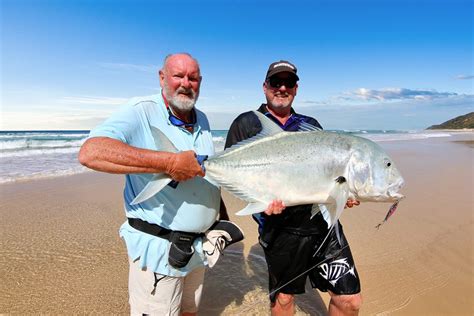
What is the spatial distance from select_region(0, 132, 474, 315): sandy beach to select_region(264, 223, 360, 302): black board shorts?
29.7 inches

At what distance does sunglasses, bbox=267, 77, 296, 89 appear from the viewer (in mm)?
3471

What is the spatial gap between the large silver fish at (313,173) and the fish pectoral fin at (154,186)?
55cm

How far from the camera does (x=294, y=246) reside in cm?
328

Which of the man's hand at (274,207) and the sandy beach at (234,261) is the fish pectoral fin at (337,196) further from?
the sandy beach at (234,261)

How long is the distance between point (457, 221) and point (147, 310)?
6200 millimetres

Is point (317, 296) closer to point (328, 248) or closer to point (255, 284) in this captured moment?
point (255, 284)

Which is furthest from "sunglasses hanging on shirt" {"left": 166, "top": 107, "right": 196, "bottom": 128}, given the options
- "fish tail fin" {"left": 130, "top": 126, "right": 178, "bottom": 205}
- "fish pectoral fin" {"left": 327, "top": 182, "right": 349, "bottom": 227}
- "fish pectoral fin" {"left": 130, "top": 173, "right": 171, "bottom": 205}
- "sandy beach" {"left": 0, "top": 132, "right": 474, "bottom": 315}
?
"sandy beach" {"left": 0, "top": 132, "right": 474, "bottom": 315}

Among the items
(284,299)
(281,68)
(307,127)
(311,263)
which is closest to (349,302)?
(311,263)

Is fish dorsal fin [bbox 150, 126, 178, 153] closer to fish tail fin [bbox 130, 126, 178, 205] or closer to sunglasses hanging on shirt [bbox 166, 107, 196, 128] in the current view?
fish tail fin [bbox 130, 126, 178, 205]

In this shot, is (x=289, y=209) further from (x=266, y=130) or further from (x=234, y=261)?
(x=234, y=261)

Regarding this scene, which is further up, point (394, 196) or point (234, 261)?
point (394, 196)

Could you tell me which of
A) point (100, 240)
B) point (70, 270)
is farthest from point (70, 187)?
point (70, 270)

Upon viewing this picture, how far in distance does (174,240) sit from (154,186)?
0.54 metres

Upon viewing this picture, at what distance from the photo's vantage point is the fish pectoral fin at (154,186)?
2.39 meters
